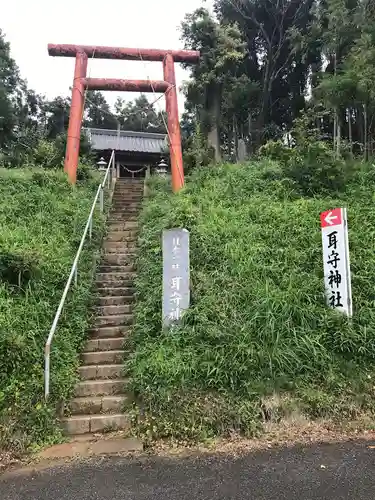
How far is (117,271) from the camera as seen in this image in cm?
738

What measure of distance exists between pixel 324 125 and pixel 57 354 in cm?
1792

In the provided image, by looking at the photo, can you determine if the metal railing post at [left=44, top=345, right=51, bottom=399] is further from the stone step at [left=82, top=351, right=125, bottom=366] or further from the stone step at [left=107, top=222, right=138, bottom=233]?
the stone step at [left=107, top=222, right=138, bottom=233]

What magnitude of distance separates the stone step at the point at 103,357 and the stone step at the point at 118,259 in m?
2.34

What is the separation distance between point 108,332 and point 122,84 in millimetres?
9124

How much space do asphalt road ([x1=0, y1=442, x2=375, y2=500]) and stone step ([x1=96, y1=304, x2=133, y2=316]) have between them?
2.63 metres

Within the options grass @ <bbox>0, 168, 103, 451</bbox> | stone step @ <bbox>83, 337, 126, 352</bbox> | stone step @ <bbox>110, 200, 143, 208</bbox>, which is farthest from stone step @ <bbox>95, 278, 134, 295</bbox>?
stone step @ <bbox>110, 200, 143, 208</bbox>

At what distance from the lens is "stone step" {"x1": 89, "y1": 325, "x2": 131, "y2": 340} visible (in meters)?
A: 5.86

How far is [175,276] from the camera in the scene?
5.60 meters

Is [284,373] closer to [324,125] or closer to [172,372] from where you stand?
[172,372]

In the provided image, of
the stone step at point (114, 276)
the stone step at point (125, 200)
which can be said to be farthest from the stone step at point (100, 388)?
the stone step at point (125, 200)

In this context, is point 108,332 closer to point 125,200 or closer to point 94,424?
point 94,424

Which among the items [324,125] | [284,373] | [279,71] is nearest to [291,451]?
[284,373]

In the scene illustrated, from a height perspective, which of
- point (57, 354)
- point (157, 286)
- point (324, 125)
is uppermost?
point (324, 125)

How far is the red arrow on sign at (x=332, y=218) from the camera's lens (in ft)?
18.5
